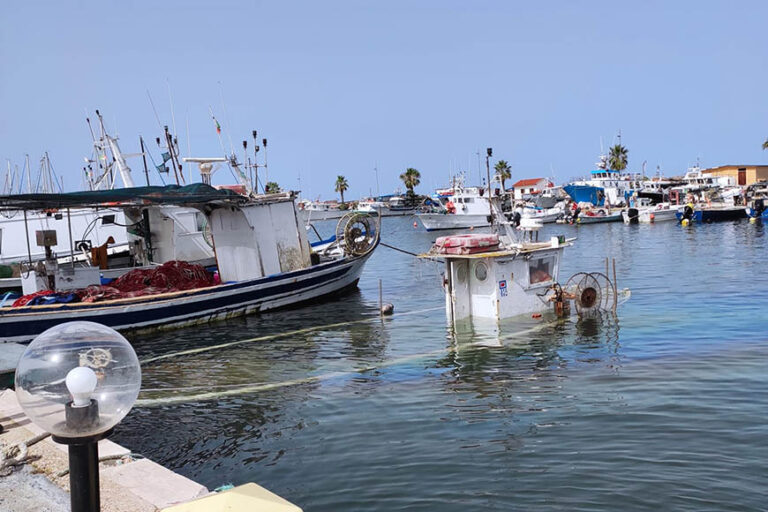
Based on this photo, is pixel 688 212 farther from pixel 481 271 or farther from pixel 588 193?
pixel 481 271

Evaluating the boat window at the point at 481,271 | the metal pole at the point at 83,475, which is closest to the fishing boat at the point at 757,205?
the boat window at the point at 481,271

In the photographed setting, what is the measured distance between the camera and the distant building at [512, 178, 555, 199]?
10450 centimetres

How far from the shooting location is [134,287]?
20.8 meters

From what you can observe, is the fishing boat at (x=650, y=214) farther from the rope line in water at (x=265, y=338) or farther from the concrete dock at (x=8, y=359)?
the concrete dock at (x=8, y=359)

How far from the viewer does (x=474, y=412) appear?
11.2 meters

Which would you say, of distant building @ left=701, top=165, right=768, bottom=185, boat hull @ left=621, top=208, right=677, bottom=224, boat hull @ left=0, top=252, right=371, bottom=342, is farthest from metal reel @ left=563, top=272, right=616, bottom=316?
distant building @ left=701, top=165, right=768, bottom=185

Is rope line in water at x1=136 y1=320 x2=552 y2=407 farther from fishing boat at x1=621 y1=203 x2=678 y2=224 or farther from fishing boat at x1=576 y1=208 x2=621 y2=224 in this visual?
fishing boat at x1=576 y1=208 x2=621 y2=224

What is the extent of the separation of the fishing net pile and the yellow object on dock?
15.8 m

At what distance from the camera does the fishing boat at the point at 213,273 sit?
58.1ft

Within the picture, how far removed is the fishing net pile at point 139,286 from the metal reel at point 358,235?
5.56 m

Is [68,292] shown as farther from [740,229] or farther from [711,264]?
[740,229]

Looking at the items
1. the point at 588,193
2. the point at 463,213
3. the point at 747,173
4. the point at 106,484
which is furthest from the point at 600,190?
the point at 106,484

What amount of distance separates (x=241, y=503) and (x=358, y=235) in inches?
875

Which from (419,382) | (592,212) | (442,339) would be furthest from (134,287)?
(592,212)
